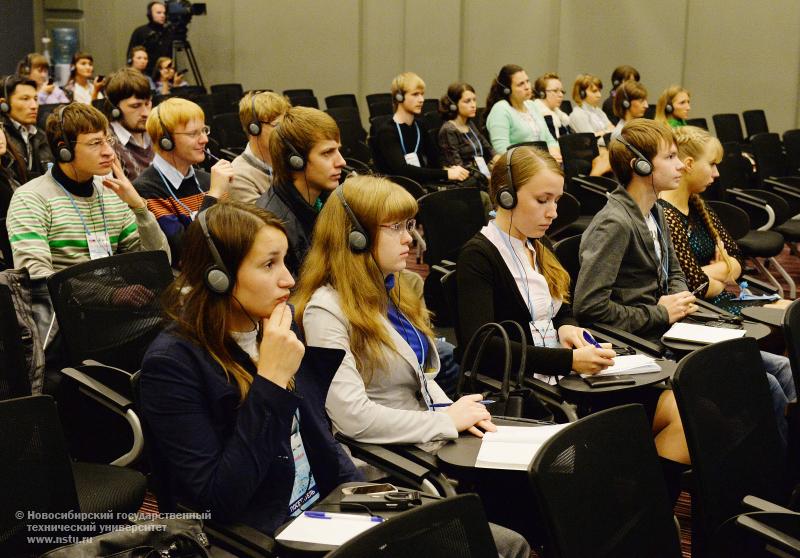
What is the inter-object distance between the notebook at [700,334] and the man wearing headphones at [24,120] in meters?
3.92

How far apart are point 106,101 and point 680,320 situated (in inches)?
120

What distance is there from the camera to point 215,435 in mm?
1915

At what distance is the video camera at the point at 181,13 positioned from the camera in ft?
36.1

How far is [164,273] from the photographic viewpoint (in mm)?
3094

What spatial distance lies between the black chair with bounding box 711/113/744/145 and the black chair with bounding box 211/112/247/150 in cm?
415

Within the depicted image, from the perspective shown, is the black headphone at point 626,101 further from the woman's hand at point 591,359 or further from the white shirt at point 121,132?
the woman's hand at point 591,359

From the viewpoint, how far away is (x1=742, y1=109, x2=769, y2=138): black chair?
8.90 meters

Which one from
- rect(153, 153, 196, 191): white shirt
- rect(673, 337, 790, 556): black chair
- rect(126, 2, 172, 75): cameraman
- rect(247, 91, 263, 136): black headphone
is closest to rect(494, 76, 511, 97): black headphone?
rect(247, 91, 263, 136): black headphone

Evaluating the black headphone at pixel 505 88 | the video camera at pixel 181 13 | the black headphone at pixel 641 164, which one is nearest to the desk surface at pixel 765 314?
the black headphone at pixel 641 164

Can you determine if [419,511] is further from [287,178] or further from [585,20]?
[585,20]

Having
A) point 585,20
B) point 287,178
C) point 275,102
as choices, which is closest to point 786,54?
point 585,20

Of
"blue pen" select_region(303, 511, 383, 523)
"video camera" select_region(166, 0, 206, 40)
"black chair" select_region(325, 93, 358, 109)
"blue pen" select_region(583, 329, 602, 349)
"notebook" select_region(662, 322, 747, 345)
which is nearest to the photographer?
"blue pen" select_region(303, 511, 383, 523)

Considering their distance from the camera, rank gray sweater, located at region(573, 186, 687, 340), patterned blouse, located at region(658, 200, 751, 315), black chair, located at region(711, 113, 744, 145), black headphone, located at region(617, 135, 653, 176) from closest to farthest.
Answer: gray sweater, located at region(573, 186, 687, 340) < black headphone, located at region(617, 135, 653, 176) < patterned blouse, located at region(658, 200, 751, 315) < black chair, located at region(711, 113, 744, 145)

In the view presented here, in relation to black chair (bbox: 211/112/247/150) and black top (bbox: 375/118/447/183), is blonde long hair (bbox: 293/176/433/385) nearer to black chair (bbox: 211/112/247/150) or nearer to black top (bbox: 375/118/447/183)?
black top (bbox: 375/118/447/183)
